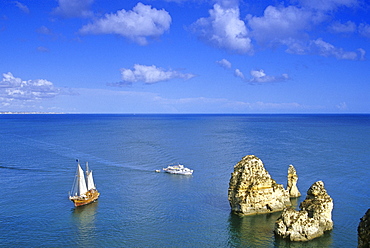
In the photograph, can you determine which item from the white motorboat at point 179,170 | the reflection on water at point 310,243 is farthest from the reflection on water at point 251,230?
the white motorboat at point 179,170

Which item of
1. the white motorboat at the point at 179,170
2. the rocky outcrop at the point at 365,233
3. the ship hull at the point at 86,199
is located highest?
the rocky outcrop at the point at 365,233

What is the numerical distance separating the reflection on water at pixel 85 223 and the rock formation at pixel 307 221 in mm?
22889

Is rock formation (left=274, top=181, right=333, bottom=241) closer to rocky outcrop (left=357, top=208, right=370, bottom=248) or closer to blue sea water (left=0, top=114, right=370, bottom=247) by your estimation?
blue sea water (left=0, top=114, right=370, bottom=247)

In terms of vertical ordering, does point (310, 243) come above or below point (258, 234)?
above

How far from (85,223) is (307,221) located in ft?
96.7

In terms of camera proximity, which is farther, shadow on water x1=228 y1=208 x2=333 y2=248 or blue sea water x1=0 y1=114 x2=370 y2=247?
blue sea water x1=0 y1=114 x2=370 y2=247

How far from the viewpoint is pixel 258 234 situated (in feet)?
142

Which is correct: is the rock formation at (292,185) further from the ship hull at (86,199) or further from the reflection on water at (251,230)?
the ship hull at (86,199)

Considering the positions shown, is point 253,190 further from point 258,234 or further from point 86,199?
point 86,199

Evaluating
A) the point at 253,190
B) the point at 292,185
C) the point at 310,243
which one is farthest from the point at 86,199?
the point at 310,243

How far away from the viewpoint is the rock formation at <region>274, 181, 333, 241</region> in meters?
40.3

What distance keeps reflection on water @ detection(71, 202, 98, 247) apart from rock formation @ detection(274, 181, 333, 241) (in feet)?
75.1

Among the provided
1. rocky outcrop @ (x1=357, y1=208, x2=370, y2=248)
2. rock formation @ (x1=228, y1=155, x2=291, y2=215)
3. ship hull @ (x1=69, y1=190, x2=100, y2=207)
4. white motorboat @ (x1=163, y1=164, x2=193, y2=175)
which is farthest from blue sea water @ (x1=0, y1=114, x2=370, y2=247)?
rocky outcrop @ (x1=357, y1=208, x2=370, y2=248)

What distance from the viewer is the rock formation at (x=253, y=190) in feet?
160
